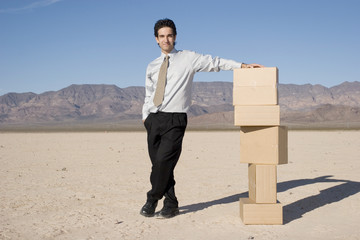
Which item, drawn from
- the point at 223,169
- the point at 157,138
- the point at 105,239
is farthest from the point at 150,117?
the point at 223,169

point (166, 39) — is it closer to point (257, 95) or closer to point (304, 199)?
point (257, 95)

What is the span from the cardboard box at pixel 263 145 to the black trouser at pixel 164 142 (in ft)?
2.52

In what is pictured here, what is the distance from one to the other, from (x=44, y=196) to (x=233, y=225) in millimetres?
3448

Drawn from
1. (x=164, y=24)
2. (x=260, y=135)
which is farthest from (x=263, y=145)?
(x=164, y=24)

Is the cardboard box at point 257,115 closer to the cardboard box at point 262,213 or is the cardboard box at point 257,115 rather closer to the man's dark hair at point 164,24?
the cardboard box at point 262,213

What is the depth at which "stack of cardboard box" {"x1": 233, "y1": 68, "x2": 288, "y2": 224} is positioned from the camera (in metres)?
4.88

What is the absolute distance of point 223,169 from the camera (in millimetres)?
10961

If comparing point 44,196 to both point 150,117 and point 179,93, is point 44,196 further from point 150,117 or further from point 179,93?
point 179,93

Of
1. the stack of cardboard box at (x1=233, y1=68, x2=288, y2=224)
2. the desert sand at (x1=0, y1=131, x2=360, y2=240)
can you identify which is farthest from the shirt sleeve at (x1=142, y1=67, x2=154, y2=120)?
the desert sand at (x1=0, y1=131, x2=360, y2=240)

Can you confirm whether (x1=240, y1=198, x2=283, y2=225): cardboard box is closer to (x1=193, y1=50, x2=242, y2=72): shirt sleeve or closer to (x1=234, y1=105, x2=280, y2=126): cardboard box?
(x1=234, y1=105, x2=280, y2=126): cardboard box

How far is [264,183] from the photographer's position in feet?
16.7

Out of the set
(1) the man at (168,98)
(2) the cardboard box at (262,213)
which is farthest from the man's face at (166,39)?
(2) the cardboard box at (262,213)

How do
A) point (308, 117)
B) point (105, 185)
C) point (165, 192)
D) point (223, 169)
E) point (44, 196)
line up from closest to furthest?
point (165, 192) → point (44, 196) → point (105, 185) → point (223, 169) → point (308, 117)

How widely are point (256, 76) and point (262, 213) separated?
160 centimetres
